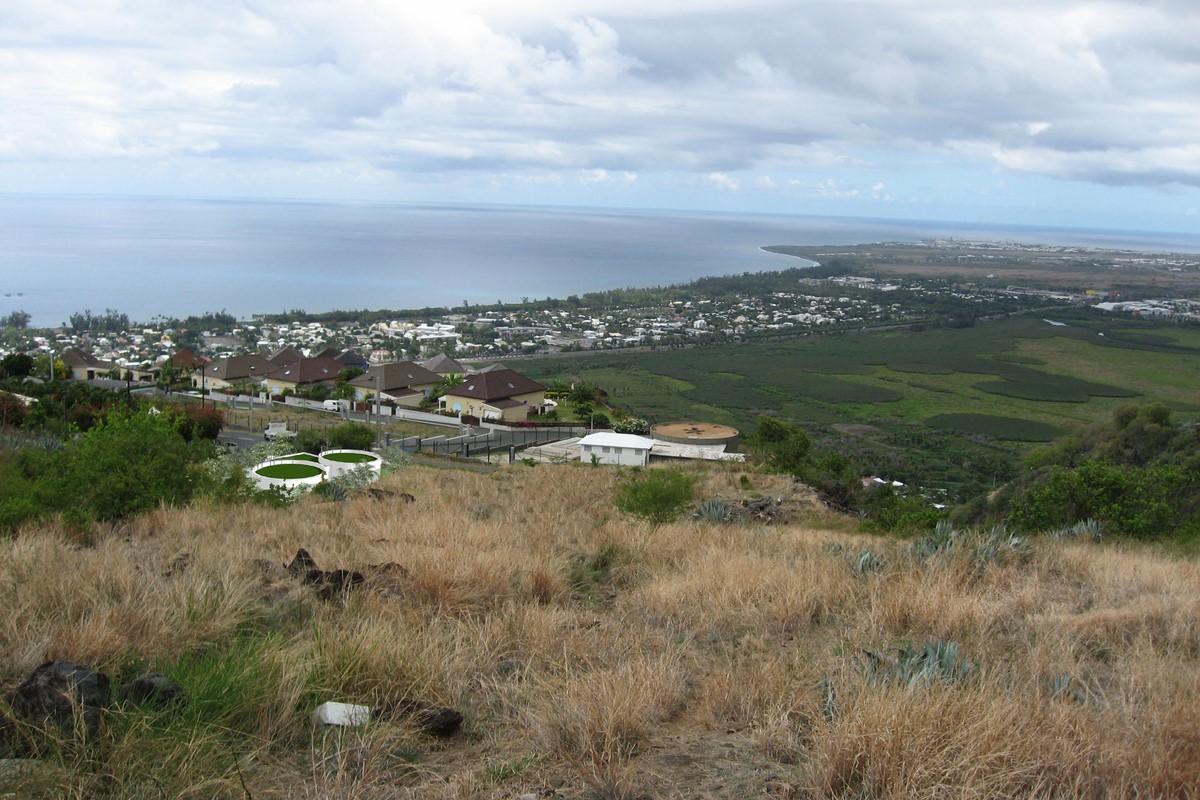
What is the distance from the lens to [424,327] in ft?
280

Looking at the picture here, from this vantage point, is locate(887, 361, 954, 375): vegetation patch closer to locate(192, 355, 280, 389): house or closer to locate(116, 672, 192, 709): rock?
locate(192, 355, 280, 389): house

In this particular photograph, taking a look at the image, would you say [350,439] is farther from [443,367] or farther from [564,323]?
[564,323]

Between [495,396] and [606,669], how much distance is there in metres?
34.7

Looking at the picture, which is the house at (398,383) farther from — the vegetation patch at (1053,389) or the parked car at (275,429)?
the vegetation patch at (1053,389)

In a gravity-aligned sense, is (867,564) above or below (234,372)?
above

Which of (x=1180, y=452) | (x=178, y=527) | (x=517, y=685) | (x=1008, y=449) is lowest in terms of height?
(x=1008, y=449)

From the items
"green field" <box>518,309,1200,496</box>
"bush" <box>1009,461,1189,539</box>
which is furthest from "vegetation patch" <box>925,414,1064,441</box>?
"bush" <box>1009,461,1189,539</box>

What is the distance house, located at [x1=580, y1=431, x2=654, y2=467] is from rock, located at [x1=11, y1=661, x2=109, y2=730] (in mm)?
23254

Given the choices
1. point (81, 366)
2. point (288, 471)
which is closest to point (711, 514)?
point (288, 471)

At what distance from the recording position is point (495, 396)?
126ft

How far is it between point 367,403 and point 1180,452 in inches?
1232

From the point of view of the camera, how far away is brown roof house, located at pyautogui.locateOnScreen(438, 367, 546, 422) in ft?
124

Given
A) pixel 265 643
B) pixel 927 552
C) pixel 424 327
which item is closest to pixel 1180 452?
pixel 927 552

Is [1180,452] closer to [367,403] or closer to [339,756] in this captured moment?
[339,756]
